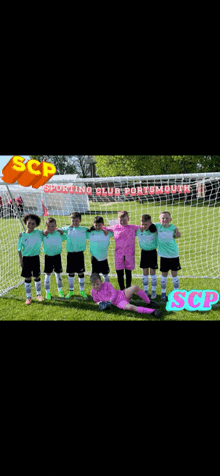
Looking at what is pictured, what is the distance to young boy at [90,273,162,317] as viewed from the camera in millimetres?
4156

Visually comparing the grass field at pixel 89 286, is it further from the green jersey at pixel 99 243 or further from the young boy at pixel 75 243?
the green jersey at pixel 99 243

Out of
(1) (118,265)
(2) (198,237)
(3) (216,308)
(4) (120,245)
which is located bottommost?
(2) (198,237)

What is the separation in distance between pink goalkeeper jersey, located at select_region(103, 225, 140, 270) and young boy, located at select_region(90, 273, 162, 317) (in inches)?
15.9

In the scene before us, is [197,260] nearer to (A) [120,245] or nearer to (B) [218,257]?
(B) [218,257]

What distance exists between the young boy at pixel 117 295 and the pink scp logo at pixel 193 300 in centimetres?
34

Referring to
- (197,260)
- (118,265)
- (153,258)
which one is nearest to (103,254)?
(118,265)

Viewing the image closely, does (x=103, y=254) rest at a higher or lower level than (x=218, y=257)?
higher

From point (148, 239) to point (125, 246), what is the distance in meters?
0.37

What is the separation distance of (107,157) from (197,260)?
20974 mm

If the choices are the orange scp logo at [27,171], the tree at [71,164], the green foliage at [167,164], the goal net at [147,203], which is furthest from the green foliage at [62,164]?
the orange scp logo at [27,171]

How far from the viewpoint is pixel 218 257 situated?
6891 millimetres

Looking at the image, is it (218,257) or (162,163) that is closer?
(218,257)

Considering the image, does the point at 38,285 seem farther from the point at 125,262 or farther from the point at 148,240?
the point at 148,240

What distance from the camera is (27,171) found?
14.3 ft
